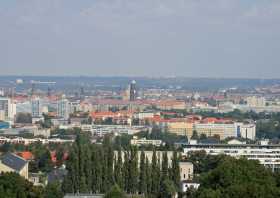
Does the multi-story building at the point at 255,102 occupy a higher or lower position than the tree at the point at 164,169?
lower

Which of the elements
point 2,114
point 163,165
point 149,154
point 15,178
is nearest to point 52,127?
point 2,114

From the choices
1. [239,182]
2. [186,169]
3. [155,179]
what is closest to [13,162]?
[155,179]

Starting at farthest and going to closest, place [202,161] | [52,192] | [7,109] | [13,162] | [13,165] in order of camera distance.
Answer: [7,109], [202,161], [13,162], [13,165], [52,192]

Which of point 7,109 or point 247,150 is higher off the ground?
point 247,150

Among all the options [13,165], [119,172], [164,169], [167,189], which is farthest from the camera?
[13,165]

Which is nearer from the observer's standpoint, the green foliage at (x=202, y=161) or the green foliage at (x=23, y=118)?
the green foliage at (x=202, y=161)

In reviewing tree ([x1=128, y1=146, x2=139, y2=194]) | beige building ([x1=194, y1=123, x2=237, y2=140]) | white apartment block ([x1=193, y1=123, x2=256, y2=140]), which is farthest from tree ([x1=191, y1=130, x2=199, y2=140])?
tree ([x1=128, y1=146, x2=139, y2=194])

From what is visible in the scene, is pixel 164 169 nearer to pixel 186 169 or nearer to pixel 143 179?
pixel 143 179

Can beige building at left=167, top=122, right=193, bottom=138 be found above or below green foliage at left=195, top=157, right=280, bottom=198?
below

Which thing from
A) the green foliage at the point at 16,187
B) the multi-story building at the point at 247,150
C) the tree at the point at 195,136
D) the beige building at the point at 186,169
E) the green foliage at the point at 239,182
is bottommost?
the tree at the point at 195,136

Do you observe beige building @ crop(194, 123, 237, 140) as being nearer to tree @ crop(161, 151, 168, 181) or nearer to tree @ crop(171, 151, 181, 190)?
tree @ crop(171, 151, 181, 190)

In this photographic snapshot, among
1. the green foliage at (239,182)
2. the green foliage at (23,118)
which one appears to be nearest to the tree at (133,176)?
the green foliage at (239,182)

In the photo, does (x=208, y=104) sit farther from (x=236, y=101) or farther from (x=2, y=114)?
(x=2, y=114)

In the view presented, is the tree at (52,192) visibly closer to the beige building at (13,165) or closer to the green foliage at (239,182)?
the green foliage at (239,182)
